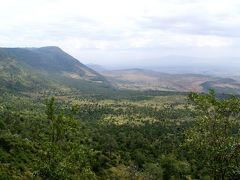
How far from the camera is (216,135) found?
3891 centimetres

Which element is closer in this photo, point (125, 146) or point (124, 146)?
point (124, 146)

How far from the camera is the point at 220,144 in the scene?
124 ft

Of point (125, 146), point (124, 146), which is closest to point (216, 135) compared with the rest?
point (124, 146)

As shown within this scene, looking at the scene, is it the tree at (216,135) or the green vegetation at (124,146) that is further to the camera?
the green vegetation at (124,146)

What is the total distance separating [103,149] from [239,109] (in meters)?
91.0

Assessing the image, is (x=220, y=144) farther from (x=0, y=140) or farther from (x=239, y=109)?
(x=0, y=140)

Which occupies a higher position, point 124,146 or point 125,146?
point 124,146

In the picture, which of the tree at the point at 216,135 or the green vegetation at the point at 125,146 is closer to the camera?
the tree at the point at 216,135

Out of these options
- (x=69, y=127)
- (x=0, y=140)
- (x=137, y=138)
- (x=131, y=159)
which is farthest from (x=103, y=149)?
(x=69, y=127)

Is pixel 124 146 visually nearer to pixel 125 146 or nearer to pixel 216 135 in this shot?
pixel 125 146

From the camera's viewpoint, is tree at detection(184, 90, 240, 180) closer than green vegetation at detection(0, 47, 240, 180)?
Yes

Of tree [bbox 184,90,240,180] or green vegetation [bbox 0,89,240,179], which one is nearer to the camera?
tree [bbox 184,90,240,180]

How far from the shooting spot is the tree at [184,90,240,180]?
122 ft

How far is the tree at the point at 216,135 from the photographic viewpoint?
37.2m
